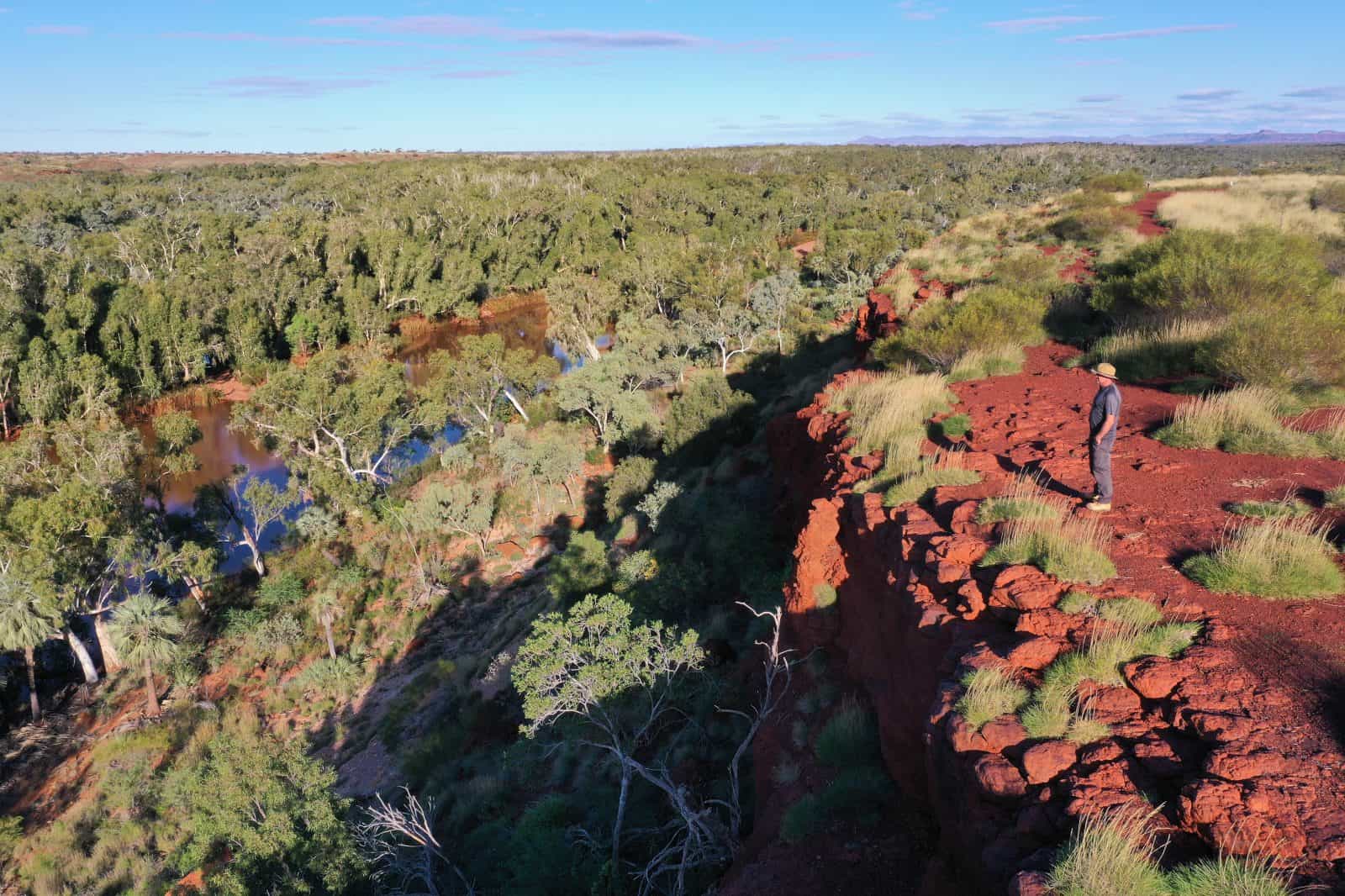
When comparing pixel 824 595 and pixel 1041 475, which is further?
pixel 824 595

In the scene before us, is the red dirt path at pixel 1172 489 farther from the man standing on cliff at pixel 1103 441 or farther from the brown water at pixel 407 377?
the brown water at pixel 407 377

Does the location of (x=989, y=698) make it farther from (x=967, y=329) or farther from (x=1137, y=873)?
(x=967, y=329)

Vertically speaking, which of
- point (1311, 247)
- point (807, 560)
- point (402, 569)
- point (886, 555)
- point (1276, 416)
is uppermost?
point (1311, 247)

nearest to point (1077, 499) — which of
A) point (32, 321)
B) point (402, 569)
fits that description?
point (402, 569)

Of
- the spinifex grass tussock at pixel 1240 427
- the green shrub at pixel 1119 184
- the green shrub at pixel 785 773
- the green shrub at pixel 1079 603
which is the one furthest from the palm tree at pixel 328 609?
the green shrub at pixel 1119 184

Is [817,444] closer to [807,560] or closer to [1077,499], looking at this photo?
[807,560]

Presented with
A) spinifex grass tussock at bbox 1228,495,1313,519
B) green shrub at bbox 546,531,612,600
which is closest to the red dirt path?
spinifex grass tussock at bbox 1228,495,1313,519

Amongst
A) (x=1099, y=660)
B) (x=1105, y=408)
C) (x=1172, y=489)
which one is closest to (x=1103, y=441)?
(x=1105, y=408)
